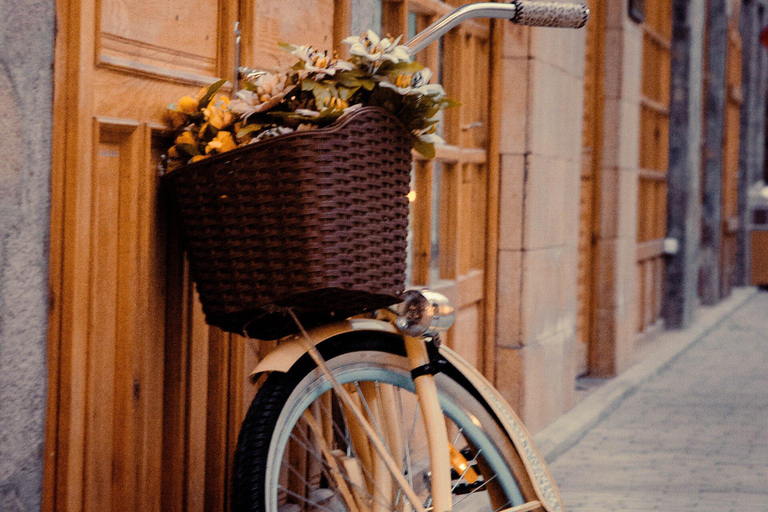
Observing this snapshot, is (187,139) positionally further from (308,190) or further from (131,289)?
(308,190)

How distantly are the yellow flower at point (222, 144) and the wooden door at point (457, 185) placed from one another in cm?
185

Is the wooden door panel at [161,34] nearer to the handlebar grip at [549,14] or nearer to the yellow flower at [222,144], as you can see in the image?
the yellow flower at [222,144]

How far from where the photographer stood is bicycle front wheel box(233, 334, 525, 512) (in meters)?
2.19

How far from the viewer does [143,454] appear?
2682 mm

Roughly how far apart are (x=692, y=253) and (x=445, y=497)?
8.66 metres

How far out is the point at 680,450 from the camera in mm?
5230

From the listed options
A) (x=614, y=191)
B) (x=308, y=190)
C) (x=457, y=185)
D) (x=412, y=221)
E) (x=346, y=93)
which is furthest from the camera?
(x=614, y=191)

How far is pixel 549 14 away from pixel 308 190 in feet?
2.91

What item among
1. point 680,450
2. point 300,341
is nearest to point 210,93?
point 300,341

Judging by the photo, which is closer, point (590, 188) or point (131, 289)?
point (131, 289)

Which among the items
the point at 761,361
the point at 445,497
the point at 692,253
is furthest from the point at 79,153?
the point at 692,253

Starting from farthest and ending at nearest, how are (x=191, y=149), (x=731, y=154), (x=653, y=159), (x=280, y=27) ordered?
(x=731, y=154), (x=653, y=159), (x=280, y=27), (x=191, y=149)

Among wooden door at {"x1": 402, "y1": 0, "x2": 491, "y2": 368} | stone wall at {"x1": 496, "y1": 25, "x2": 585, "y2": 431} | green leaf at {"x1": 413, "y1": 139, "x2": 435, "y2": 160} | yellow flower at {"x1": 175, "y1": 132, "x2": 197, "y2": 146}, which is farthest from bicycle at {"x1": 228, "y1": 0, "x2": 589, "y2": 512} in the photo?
stone wall at {"x1": 496, "y1": 25, "x2": 585, "y2": 431}

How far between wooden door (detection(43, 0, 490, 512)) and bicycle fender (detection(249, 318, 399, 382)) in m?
0.42
